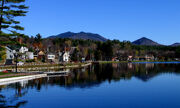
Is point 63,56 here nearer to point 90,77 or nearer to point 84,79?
point 90,77

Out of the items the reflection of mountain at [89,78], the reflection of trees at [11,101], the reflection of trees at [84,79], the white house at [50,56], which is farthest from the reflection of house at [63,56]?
the reflection of trees at [11,101]

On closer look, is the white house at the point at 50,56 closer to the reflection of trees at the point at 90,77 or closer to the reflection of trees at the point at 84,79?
the reflection of trees at the point at 90,77

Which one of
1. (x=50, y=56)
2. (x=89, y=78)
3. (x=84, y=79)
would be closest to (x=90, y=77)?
(x=89, y=78)

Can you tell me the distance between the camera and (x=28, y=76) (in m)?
40.2

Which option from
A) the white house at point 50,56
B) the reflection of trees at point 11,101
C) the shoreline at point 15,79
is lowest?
the reflection of trees at point 11,101

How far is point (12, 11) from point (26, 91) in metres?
16.6

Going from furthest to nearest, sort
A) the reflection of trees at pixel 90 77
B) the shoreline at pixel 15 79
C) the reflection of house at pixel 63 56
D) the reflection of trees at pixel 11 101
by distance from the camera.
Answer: the reflection of house at pixel 63 56 < the reflection of trees at pixel 90 77 < the shoreline at pixel 15 79 < the reflection of trees at pixel 11 101

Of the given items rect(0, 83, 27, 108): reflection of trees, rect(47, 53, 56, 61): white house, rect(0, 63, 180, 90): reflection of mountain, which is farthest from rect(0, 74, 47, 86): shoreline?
rect(47, 53, 56, 61): white house

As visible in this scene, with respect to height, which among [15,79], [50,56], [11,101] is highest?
[50,56]

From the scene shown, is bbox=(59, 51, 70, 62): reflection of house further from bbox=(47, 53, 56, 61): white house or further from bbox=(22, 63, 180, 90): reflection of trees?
bbox=(22, 63, 180, 90): reflection of trees

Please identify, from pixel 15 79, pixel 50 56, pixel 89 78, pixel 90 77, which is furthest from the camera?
pixel 50 56

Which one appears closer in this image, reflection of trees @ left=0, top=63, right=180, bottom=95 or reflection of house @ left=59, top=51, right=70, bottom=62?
reflection of trees @ left=0, top=63, right=180, bottom=95

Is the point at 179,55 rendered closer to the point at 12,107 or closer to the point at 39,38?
the point at 39,38

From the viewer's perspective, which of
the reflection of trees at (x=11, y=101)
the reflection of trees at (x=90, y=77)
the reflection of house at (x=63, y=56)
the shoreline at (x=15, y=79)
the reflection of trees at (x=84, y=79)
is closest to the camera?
the reflection of trees at (x=11, y=101)
